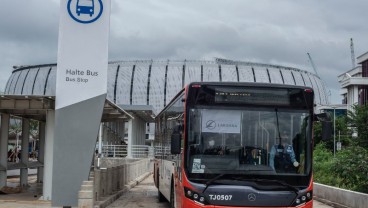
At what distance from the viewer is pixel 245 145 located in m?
10.1

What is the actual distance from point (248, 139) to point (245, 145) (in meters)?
0.14

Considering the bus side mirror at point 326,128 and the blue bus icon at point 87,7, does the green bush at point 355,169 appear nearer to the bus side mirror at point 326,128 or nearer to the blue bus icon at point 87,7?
the bus side mirror at point 326,128

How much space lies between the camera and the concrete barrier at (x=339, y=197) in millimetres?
15711

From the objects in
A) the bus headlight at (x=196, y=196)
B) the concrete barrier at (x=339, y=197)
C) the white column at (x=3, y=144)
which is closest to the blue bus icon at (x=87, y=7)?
the bus headlight at (x=196, y=196)

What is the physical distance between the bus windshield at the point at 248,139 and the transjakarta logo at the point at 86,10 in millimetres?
7052

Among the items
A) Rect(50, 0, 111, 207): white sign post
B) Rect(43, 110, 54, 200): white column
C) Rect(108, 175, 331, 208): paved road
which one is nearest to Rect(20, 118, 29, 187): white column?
Rect(43, 110, 54, 200): white column

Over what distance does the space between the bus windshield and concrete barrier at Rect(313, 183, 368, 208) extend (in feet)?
19.9

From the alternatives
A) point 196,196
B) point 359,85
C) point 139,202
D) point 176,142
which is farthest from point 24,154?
point 359,85

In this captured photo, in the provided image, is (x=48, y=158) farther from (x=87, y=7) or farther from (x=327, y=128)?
(x=327, y=128)

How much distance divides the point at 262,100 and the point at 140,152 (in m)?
51.2

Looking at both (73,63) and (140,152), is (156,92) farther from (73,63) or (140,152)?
(73,63)

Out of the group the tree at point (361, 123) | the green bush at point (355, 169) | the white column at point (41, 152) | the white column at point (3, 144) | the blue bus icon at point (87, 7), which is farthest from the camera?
the white column at point (41, 152)

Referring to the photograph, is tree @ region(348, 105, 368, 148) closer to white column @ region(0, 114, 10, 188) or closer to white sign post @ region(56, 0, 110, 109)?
white sign post @ region(56, 0, 110, 109)

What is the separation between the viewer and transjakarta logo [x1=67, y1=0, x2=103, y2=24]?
634 inches
